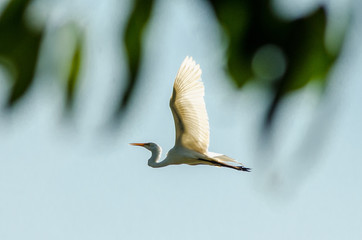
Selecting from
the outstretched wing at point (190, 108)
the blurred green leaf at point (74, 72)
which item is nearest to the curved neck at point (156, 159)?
the outstretched wing at point (190, 108)

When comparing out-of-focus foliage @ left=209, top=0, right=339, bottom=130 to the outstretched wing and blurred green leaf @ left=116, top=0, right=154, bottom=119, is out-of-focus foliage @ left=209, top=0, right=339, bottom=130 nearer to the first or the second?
blurred green leaf @ left=116, top=0, right=154, bottom=119

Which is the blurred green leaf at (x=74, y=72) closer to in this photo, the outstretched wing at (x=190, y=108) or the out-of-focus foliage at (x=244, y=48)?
the out-of-focus foliage at (x=244, y=48)

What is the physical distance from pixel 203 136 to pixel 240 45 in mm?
10785

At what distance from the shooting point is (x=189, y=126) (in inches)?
426

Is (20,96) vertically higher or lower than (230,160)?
lower

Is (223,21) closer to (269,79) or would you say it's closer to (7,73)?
(269,79)

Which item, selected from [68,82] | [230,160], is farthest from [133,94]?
[230,160]

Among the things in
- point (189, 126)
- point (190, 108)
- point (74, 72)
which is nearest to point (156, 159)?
point (189, 126)

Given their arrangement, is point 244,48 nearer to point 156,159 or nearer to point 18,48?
point 18,48

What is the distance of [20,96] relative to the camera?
0.52 meters

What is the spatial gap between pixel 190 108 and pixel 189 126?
81 centimetres

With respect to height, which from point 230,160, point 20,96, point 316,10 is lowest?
point 20,96

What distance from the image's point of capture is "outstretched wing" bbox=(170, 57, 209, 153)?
9355 millimetres

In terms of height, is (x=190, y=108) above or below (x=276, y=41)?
above
